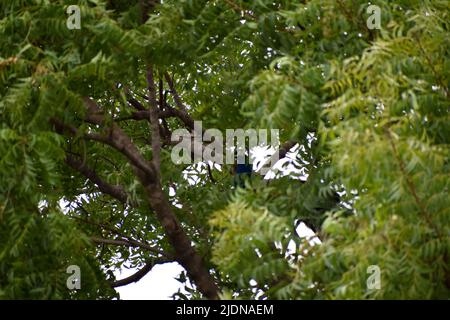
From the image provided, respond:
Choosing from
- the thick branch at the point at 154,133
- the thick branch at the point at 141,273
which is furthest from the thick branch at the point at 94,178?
the thick branch at the point at 141,273

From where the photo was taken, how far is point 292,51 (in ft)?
39.7

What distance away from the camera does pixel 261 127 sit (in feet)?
36.6

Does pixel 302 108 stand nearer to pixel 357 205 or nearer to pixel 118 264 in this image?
pixel 357 205

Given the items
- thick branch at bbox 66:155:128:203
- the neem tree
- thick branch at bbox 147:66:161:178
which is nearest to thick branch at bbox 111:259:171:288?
the neem tree

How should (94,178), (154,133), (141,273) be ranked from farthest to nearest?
(141,273) < (94,178) < (154,133)

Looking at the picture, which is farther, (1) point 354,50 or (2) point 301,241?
(1) point 354,50

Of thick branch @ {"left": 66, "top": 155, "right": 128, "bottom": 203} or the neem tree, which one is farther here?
thick branch @ {"left": 66, "top": 155, "right": 128, "bottom": 203}

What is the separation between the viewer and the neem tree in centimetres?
946

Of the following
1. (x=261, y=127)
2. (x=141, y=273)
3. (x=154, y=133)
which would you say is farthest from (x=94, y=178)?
(x=261, y=127)

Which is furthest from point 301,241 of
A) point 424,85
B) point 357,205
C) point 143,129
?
point 143,129

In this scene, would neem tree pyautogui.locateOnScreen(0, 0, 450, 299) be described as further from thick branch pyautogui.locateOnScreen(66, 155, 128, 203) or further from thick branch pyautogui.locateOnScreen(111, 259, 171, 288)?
thick branch pyautogui.locateOnScreen(111, 259, 171, 288)

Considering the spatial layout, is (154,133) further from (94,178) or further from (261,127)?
(261,127)

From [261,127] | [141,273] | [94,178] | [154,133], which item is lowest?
[141,273]
